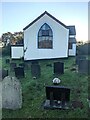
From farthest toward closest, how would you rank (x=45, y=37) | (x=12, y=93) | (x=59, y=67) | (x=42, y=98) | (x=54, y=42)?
(x=45, y=37) → (x=54, y=42) → (x=59, y=67) → (x=42, y=98) → (x=12, y=93)

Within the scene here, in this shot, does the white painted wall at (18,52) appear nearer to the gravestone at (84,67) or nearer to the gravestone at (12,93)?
the gravestone at (84,67)

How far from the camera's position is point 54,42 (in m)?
26.6

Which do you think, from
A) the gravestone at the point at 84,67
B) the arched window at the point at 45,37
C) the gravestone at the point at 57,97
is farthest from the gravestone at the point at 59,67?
the arched window at the point at 45,37

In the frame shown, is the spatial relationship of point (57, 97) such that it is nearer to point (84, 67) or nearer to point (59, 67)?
point (59, 67)

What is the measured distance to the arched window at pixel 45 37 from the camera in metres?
26.7

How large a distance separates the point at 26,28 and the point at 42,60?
13.3 ft

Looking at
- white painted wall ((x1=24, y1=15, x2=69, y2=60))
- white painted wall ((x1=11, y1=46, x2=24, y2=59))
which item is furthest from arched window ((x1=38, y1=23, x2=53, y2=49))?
white painted wall ((x1=11, y1=46, x2=24, y2=59))

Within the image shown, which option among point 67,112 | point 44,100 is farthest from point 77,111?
point 44,100

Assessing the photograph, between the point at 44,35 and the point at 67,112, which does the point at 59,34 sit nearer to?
the point at 44,35

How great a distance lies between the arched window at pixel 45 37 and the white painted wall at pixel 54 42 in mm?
342

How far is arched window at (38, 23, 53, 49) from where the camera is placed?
26719mm

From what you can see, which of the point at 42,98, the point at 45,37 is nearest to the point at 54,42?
the point at 45,37

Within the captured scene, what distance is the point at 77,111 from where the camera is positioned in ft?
30.0

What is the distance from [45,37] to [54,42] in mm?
1172
